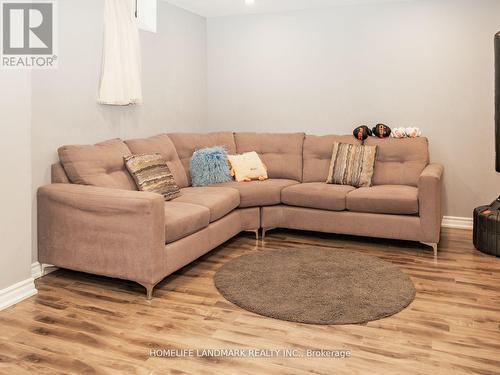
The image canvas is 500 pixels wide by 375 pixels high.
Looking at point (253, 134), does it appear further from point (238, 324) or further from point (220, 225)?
point (238, 324)

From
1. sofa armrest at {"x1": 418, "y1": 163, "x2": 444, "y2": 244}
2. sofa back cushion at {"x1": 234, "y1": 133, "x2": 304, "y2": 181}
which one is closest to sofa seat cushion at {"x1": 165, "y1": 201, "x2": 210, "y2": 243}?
sofa back cushion at {"x1": 234, "y1": 133, "x2": 304, "y2": 181}

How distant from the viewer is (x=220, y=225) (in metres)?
3.96

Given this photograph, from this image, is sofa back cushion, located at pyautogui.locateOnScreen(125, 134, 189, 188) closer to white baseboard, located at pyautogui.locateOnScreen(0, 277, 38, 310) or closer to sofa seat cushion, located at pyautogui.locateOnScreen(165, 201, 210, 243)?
sofa seat cushion, located at pyautogui.locateOnScreen(165, 201, 210, 243)

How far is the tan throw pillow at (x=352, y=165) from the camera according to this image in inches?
181

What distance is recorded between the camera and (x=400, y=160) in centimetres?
466

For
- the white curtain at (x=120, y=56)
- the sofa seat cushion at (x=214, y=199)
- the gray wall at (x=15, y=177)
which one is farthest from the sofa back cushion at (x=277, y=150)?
the gray wall at (x=15, y=177)

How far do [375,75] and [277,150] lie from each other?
130 cm

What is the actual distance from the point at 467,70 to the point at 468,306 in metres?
2.72

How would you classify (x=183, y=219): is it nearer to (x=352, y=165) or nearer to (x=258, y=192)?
(x=258, y=192)

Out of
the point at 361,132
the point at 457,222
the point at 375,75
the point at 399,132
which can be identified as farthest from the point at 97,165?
the point at 457,222

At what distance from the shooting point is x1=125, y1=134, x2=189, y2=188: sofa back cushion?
4129mm

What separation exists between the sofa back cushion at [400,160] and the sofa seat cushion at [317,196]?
15.3 inches

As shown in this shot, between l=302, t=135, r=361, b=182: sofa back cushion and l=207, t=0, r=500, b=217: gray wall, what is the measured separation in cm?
41

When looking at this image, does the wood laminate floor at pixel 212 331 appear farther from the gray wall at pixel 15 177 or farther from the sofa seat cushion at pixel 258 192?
the sofa seat cushion at pixel 258 192
